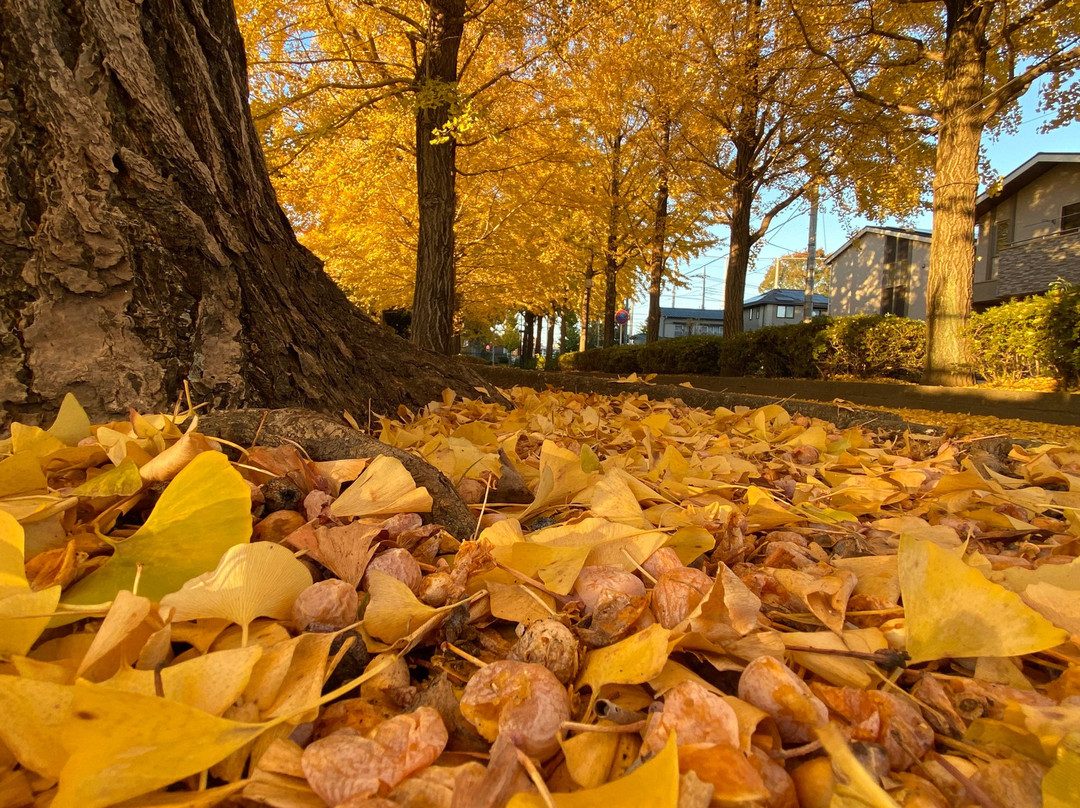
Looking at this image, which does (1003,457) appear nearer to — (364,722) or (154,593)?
(364,722)

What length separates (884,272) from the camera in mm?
24031

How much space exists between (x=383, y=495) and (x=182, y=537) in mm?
230

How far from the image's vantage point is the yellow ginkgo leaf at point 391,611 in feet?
A: 1.75

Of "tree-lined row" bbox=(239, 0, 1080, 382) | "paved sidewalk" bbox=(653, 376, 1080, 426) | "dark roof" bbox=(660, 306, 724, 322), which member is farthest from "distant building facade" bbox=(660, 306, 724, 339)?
"paved sidewalk" bbox=(653, 376, 1080, 426)

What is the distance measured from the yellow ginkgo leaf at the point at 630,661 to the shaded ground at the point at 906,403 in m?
2.64

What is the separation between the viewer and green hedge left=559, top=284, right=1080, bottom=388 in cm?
564

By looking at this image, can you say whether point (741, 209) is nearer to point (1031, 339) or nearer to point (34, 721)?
point (1031, 339)

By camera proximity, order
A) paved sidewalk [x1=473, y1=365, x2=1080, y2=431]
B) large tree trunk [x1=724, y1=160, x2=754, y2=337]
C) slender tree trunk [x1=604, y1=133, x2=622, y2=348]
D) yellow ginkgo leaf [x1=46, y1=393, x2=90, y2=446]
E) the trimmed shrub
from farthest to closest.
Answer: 1. slender tree trunk [x1=604, y1=133, x2=622, y2=348]
2. large tree trunk [x1=724, y1=160, x2=754, y2=337]
3. the trimmed shrub
4. paved sidewalk [x1=473, y1=365, x2=1080, y2=431]
5. yellow ginkgo leaf [x1=46, y1=393, x2=90, y2=446]

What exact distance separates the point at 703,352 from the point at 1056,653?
1013cm

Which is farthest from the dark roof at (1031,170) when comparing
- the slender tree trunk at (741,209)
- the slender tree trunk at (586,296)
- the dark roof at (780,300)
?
the dark roof at (780,300)

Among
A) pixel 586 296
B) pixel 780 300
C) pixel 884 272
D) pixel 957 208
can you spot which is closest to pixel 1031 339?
pixel 957 208

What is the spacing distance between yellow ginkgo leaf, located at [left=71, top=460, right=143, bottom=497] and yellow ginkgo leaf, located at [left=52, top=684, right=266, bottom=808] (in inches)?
17.2

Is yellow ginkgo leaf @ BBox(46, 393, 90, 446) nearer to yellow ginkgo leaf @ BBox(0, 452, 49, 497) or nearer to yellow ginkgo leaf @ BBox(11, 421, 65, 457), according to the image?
yellow ginkgo leaf @ BBox(11, 421, 65, 457)

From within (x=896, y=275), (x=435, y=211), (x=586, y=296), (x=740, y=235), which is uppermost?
(x=896, y=275)
